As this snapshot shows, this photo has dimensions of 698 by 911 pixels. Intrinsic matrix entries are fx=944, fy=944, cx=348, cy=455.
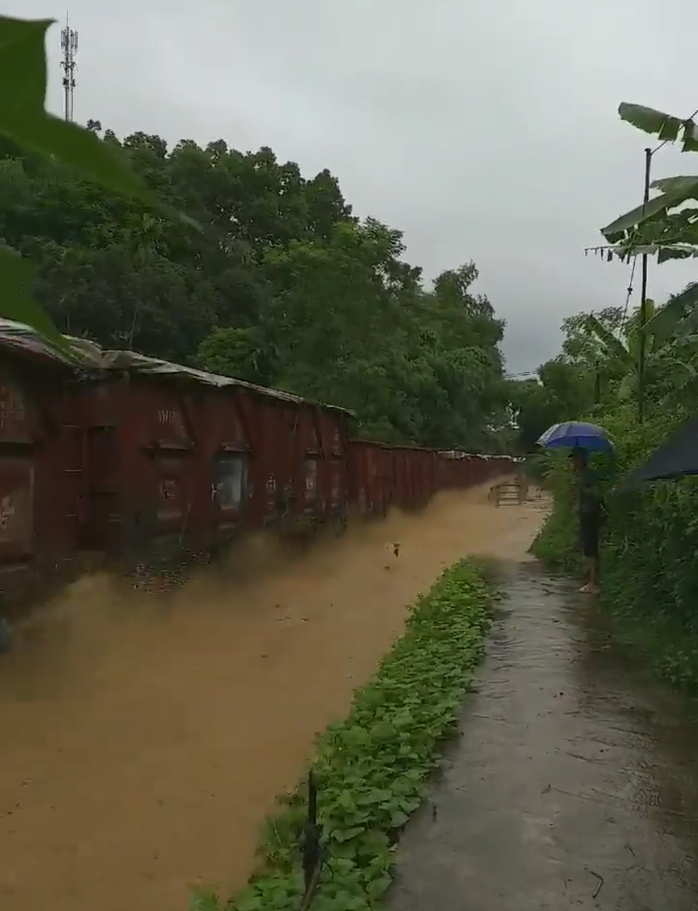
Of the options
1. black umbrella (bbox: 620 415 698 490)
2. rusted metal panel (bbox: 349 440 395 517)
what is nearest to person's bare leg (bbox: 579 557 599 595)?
black umbrella (bbox: 620 415 698 490)

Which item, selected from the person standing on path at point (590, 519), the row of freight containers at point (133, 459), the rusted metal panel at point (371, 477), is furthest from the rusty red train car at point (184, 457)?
the person standing on path at point (590, 519)

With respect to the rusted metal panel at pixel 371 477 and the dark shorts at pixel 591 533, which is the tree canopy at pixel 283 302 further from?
the dark shorts at pixel 591 533

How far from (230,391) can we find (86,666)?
13.4 feet

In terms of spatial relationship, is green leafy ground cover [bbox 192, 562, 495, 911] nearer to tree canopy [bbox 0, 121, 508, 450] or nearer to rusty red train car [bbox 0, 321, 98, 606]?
rusty red train car [bbox 0, 321, 98, 606]

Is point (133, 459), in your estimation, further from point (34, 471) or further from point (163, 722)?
point (163, 722)

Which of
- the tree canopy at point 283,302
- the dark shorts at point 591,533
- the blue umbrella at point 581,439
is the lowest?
the dark shorts at point 591,533

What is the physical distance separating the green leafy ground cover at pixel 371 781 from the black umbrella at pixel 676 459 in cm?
196

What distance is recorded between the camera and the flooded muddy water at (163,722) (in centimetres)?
423

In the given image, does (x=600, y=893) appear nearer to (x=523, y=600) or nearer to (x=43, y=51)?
(x=43, y=51)

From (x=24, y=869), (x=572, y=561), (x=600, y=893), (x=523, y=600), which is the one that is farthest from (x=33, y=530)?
(x=572, y=561)

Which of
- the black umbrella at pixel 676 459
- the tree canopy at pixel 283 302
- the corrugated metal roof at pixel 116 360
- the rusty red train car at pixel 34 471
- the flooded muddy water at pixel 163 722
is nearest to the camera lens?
the flooded muddy water at pixel 163 722

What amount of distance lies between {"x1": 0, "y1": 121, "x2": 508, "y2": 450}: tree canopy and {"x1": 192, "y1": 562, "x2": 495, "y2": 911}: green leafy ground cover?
45.7 ft

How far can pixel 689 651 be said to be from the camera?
7125 mm

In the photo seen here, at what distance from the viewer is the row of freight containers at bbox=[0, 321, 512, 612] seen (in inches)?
268
